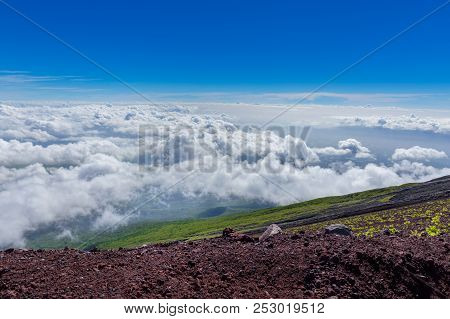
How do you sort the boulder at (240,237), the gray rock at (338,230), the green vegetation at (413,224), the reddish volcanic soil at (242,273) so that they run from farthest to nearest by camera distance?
the green vegetation at (413,224) < the gray rock at (338,230) < the boulder at (240,237) < the reddish volcanic soil at (242,273)

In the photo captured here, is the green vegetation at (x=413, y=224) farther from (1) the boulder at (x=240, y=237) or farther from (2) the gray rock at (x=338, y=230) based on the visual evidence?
(1) the boulder at (x=240, y=237)

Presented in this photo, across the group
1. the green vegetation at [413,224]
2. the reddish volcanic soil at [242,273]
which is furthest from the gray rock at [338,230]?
the reddish volcanic soil at [242,273]

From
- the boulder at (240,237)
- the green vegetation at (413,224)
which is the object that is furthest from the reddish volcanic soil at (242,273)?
the green vegetation at (413,224)

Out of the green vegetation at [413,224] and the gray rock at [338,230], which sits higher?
the gray rock at [338,230]

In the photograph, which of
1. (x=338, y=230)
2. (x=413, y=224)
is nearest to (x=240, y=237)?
(x=338, y=230)

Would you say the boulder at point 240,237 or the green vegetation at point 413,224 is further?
the green vegetation at point 413,224

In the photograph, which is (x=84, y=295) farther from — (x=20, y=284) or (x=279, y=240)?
(x=279, y=240)

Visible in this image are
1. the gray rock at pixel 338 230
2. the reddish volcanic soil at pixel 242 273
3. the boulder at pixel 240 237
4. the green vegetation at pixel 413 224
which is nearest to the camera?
the reddish volcanic soil at pixel 242 273

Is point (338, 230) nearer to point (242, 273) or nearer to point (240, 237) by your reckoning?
point (240, 237)

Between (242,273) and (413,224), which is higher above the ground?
(242,273)
